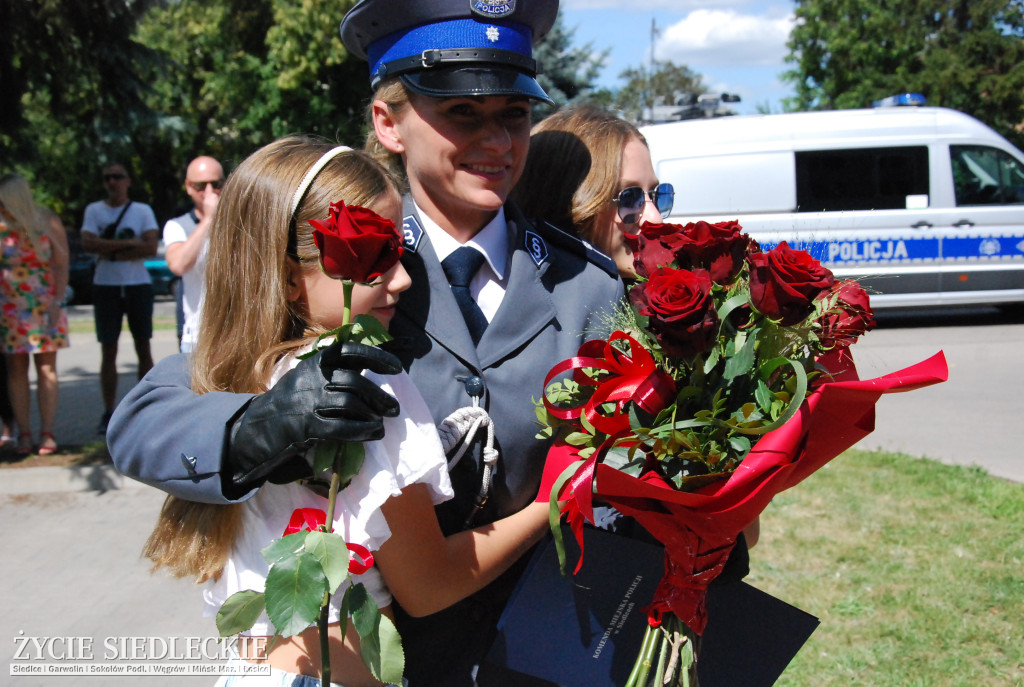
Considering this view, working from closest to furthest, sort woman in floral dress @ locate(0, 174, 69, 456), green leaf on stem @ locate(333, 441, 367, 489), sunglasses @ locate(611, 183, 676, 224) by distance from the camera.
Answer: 1. green leaf on stem @ locate(333, 441, 367, 489)
2. sunglasses @ locate(611, 183, 676, 224)
3. woman in floral dress @ locate(0, 174, 69, 456)

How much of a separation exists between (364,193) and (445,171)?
9.3 inches

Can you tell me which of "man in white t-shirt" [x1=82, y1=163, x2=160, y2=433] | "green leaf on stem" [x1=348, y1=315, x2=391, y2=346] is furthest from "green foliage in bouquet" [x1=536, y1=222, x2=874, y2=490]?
"man in white t-shirt" [x1=82, y1=163, x2=160, y2=433]

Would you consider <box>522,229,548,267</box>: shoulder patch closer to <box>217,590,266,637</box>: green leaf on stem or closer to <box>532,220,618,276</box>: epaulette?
<box>532,220,618,276</box>: epaulette

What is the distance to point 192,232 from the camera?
6152 millimetres

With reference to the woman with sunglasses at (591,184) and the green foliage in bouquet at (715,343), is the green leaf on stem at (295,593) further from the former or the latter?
the woman with sunglasses at (591,184)

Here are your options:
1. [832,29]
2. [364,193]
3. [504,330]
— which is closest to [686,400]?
[504,330]

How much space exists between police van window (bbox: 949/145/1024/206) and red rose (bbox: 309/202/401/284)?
416 inches

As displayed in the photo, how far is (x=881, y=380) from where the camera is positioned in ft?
4.32

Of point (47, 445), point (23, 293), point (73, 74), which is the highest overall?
point (73, 74)

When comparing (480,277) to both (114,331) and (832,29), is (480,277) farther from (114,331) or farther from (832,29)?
(832,29)

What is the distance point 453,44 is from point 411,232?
0.38 m

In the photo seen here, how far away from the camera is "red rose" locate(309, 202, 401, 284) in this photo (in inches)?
49.2

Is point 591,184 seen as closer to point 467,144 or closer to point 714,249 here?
point 467,144

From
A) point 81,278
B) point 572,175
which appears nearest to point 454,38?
point 572,175
